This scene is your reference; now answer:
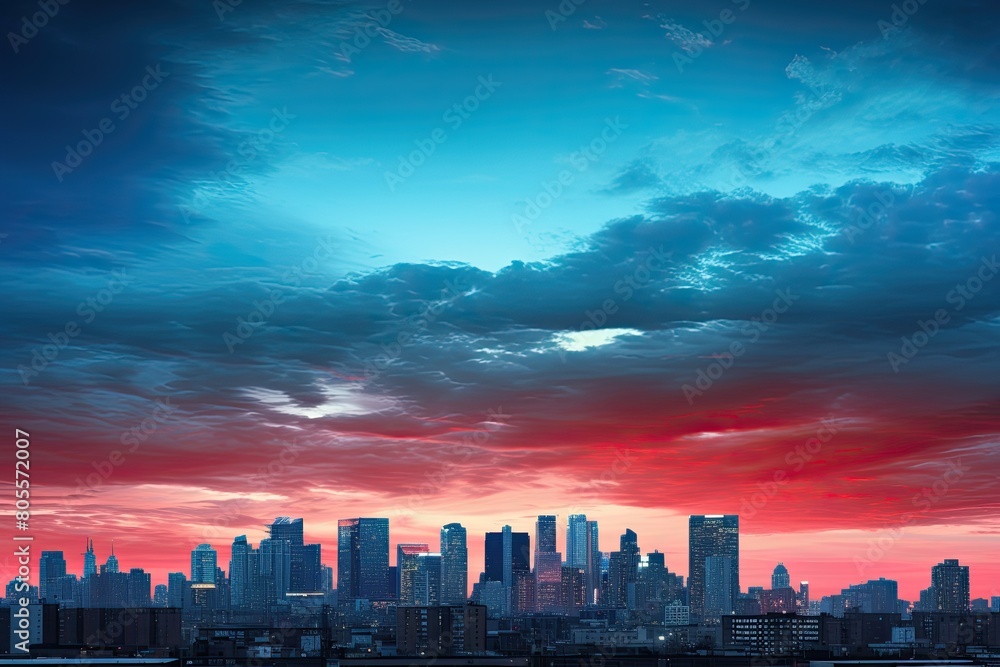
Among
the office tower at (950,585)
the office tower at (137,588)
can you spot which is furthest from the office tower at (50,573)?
the office tower at (950,585)

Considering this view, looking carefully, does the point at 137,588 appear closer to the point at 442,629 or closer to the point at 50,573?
the point at 50,573

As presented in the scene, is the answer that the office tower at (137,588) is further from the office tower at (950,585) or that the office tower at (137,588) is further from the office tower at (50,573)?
the office tower at (950,585)

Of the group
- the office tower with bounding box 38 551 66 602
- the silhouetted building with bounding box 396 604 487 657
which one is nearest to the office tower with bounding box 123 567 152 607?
the office tower with bounding box 38 551 66 602

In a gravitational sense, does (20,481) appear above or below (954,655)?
above

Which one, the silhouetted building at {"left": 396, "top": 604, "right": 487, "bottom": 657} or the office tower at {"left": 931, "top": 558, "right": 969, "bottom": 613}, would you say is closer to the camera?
the silhouetted building at {"left": 396, "top": 604, "right": 487, "bottom": 657}

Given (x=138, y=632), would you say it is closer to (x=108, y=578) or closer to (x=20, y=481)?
(x=20, y=481)

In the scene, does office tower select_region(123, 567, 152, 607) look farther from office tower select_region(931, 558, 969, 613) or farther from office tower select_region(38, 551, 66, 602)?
office tower select_region(931, 558, 969, 613)

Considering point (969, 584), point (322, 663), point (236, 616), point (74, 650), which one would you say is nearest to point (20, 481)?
point (322, 663)

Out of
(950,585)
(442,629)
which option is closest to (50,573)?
(442,629)
